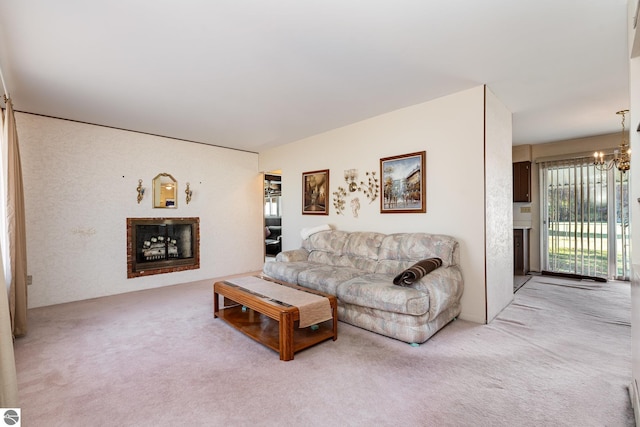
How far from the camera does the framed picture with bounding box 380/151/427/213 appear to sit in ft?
11.9

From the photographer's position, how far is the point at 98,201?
4.38 m

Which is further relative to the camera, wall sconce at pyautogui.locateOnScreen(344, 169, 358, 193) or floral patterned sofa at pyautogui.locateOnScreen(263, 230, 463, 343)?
wall sconce at pyautogui.locateOnScreen(344, 169, 358, 193)

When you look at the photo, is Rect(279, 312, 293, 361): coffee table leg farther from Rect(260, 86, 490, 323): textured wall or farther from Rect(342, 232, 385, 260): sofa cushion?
Rect(260, 86, 490, 323): textured wall

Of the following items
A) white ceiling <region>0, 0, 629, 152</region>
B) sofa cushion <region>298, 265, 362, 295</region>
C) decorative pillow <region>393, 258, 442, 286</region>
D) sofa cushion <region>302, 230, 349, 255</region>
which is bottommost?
sofa cushion <region>298, 265, 362, 295</region>

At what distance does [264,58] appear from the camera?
101 inches

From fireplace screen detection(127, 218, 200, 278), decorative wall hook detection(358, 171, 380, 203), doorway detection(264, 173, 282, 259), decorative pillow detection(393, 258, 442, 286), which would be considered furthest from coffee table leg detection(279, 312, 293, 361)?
doorway detection(264, 173, 282, 259)

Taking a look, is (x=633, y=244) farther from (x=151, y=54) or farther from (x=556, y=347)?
(x=151, y=54)

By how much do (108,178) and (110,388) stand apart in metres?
3.48

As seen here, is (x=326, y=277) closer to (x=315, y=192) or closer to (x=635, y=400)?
(x=315, y=192)

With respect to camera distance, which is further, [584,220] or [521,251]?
[521,251]

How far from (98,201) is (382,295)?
432cm

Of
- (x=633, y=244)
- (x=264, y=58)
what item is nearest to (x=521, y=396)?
(x=633, y=244)

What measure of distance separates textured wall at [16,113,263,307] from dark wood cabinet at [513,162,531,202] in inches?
224

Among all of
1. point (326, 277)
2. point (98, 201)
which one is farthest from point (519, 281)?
point (98, 201)
